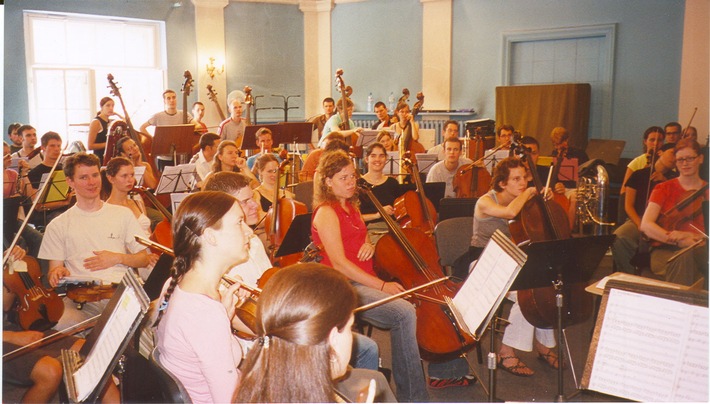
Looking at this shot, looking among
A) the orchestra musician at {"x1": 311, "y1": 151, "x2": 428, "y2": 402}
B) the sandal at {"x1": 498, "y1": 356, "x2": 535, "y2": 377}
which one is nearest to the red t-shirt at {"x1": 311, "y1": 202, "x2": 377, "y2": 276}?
the orchestra musician at {"x1": 311, "y1": 151, "x2": 428, "y2": 402}

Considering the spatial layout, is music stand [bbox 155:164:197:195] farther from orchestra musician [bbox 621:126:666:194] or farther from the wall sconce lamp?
the wall sconce lamp

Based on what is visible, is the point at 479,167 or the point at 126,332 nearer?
the point at 126,332

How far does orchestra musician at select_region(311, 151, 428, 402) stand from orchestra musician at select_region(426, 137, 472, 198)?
2269 millimetres

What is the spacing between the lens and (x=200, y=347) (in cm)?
180

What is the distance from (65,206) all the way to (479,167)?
3.55 metres

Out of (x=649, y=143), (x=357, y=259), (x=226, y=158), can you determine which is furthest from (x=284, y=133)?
(x=357, y=259)

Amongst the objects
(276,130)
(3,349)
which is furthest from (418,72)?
A: (3,349)

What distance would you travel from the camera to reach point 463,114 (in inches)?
351

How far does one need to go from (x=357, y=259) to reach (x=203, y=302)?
5.15 feet

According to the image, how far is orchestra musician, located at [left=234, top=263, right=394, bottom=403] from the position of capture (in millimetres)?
1358

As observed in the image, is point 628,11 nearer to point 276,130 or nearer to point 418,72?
point 418,72

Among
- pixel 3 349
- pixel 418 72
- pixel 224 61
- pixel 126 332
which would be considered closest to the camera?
pixel 126 332

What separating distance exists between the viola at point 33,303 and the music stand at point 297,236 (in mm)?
1169

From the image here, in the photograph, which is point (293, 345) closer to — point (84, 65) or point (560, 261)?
point (560, 261)
